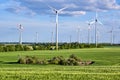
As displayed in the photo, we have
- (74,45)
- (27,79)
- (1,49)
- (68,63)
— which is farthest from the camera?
(74,45)

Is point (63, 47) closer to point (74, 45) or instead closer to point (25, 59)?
point (74, 45)

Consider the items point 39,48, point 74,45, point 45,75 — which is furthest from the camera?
point 74,45

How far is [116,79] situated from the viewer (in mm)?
25719

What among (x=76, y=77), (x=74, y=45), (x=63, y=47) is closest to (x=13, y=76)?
(x=76, y=77)

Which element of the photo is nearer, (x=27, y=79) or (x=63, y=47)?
(x=27, y=79)

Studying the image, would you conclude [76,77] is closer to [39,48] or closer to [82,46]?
[39,48]

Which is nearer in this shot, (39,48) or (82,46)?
(39,48)

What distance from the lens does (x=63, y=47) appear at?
156m

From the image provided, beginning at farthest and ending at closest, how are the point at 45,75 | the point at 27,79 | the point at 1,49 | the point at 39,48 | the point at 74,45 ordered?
the point at 74,45, the point at 39,48, the point at 1,49, the point at 45,75, the point at 27,79

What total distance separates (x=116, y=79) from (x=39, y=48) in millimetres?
114335

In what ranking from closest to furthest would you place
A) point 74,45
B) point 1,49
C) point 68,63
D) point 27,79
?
1. point 27,79
2. point 68,63
3. point 1,49
4. point 74,45

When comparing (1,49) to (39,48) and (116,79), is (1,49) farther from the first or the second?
(116,79)

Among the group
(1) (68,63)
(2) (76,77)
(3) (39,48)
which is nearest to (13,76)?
(2) (76,77)

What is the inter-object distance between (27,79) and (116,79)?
5938 millimetres
